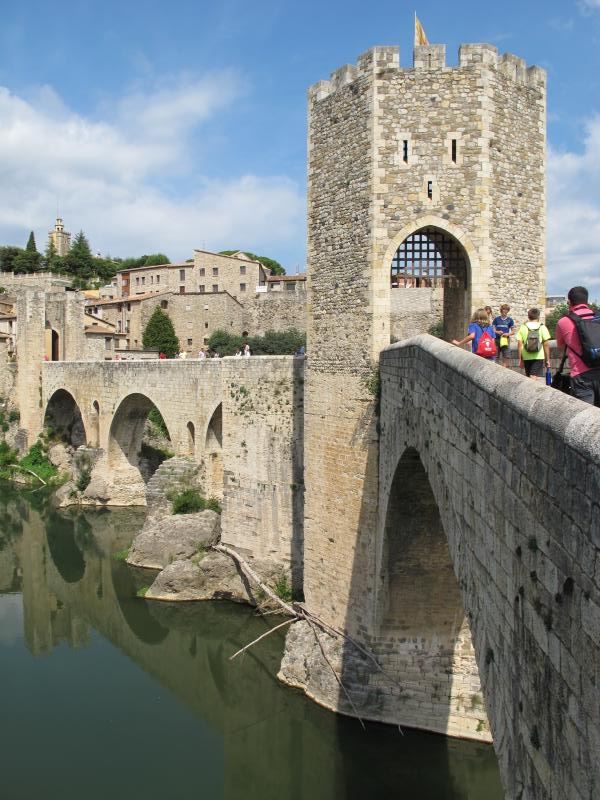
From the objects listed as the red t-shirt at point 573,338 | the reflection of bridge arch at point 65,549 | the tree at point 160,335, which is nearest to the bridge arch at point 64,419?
the reflection of bridge arch at point 65,549

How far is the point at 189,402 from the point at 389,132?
11118 mm

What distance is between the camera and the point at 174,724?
427 inches

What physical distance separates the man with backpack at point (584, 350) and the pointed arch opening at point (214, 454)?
1380 centimetres

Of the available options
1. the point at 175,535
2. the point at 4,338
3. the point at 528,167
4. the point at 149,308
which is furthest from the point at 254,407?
the point at 149,308

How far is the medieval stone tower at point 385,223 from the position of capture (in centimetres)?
912

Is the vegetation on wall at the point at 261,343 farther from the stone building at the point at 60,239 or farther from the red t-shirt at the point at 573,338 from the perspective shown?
the stone building at the point at 60,239

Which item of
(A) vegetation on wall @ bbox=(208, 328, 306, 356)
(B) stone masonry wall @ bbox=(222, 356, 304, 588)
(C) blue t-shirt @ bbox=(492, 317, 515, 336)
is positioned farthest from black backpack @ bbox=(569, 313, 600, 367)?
→ (A) vegetation on wall @ bbox=(208, 328, 306, 356)

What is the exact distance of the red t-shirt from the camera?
408 cm

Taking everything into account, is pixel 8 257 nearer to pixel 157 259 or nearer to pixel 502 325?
pixel 157 259

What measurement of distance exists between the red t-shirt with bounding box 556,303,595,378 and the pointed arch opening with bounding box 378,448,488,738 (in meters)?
5.31

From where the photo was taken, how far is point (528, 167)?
9648 millimetres

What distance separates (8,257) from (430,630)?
7394 cm

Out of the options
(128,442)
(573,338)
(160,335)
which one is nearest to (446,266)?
(573,338)

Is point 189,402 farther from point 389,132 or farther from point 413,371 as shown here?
point 413,371
